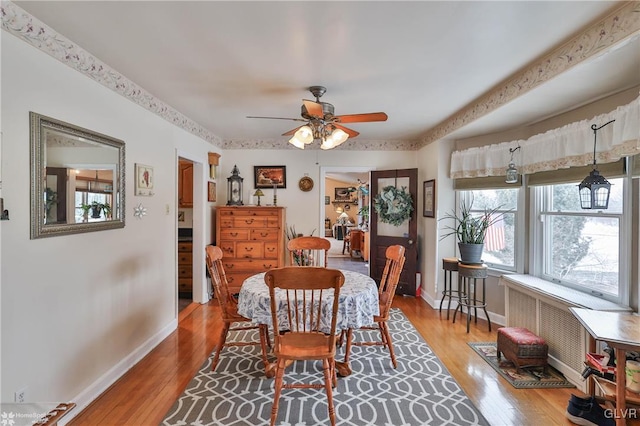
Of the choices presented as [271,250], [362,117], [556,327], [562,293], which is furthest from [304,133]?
[556,327]

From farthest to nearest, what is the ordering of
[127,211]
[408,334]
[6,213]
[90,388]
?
[408,334], [127,211], [90,388], [6,213]

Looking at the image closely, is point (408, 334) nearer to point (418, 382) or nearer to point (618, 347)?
point (418, 382)

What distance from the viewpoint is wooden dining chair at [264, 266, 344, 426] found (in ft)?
6.18

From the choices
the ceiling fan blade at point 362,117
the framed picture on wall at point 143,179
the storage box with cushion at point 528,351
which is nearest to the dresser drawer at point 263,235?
the framed picture on wall at point 143,179

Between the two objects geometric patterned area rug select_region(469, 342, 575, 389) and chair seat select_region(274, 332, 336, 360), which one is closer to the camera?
chair seat select_region(274, 332, 336, 360)

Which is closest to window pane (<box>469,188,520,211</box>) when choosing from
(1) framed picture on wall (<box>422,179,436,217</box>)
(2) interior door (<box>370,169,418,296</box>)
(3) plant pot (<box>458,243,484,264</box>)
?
(1) framed picture on wall (<box>422,179,436,217</box>)

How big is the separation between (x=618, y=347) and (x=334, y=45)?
2.43 m

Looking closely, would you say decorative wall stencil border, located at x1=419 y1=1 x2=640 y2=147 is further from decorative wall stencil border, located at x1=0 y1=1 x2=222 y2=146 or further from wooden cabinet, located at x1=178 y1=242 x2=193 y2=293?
wooden cabinet, located at x1=178 y1=242 x2=193 y2=293

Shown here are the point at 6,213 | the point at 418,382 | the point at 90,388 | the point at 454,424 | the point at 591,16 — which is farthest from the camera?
the point at 418,382

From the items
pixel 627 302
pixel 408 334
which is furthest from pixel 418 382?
pixel 627 302

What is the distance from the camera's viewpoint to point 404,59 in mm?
2271

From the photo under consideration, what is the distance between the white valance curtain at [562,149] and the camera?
2133 mm

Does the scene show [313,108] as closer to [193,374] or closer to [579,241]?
[193,374]

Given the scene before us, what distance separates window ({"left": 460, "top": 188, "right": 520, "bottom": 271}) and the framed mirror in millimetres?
4004
